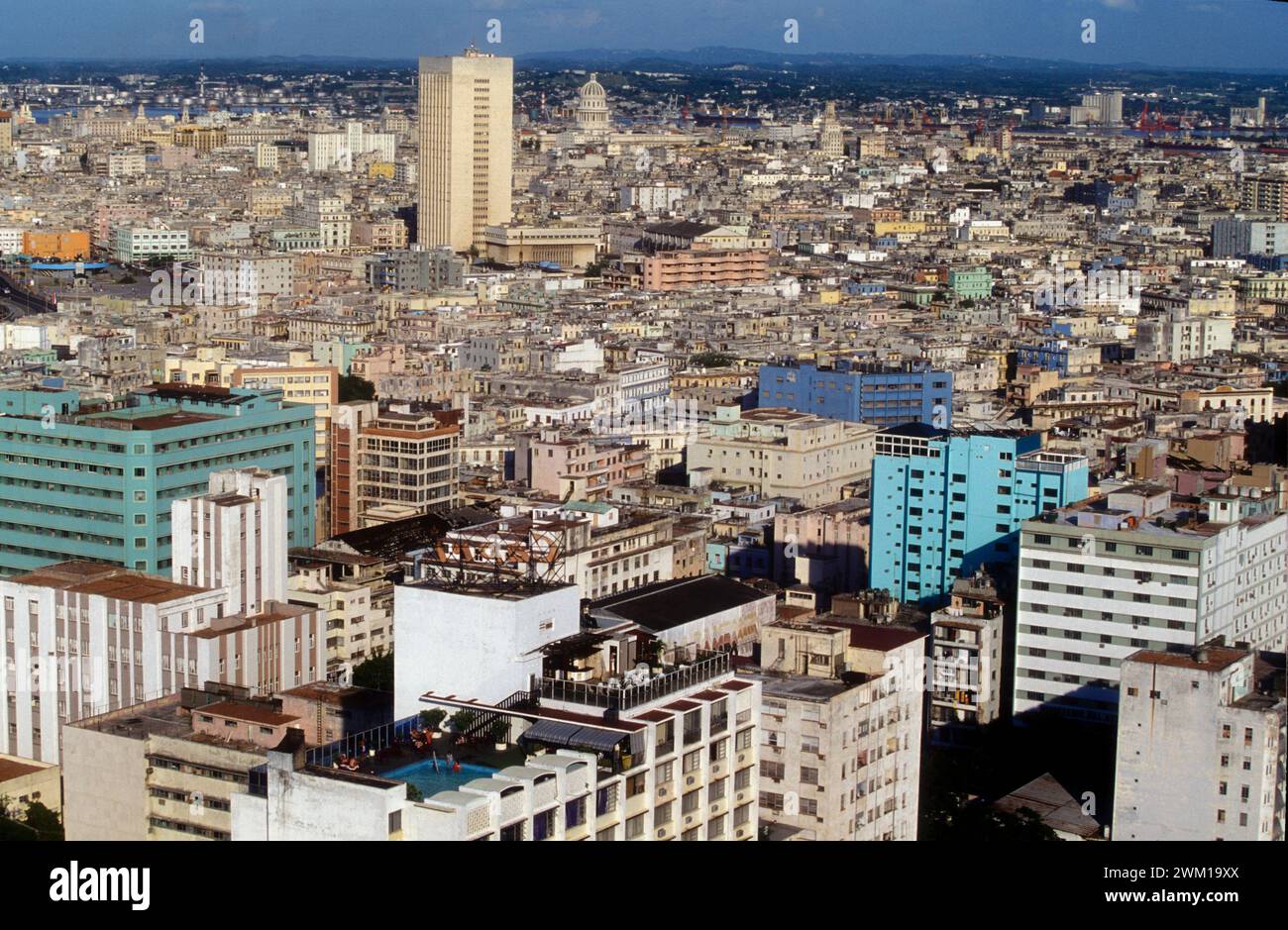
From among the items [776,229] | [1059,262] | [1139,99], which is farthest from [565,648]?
[1139,99]

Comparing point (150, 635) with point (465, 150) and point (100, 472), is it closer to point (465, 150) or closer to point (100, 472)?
point (100, 472)

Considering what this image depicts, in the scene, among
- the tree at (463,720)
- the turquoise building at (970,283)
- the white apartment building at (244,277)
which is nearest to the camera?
the tree at (463,720)

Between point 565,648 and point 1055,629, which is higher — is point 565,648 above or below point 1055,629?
above

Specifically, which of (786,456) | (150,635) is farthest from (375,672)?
(786,456)

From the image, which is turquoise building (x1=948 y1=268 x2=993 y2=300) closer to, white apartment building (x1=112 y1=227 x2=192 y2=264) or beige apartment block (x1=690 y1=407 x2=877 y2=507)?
white apartment building (x1=112 y1=227 x2=192 y2=264)

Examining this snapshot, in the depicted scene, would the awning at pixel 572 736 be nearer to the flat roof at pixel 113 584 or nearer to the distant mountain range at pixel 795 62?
the flat roof at pixel 113 584

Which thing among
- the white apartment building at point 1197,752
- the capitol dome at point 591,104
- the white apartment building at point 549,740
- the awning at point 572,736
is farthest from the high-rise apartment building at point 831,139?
the awning at point 572,736
